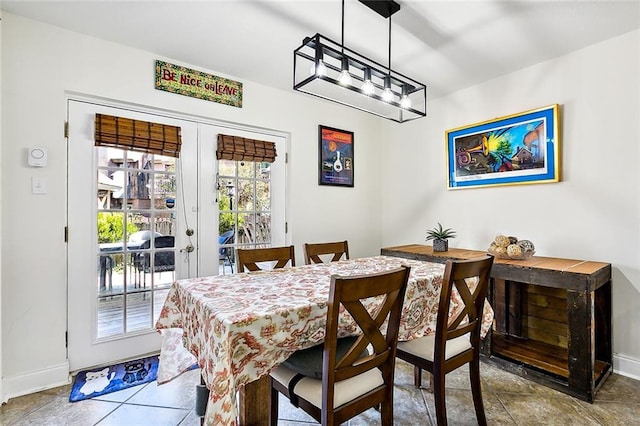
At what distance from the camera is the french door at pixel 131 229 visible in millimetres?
2340

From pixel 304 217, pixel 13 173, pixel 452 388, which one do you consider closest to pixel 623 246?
pixel 452 388

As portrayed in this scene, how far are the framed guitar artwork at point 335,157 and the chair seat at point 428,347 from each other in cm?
218

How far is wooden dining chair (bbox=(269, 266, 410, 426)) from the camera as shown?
1.17 metres

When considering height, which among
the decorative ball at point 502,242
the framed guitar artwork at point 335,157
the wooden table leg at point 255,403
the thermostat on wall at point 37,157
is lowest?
the wooden table leg at point 255,403

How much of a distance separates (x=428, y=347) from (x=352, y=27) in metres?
2.11

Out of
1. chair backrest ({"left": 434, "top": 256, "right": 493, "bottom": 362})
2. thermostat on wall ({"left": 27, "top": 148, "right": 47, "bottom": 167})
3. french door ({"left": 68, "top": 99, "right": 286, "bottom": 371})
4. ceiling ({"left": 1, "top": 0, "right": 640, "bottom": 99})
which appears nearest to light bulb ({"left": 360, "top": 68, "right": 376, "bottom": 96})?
ceiling ({"left": 1, "top": 0, "right": 640, "bottom": 99})

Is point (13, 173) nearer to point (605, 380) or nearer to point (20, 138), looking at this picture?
point (20, 138)

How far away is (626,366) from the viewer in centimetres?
233

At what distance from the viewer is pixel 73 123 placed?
7.60 feet

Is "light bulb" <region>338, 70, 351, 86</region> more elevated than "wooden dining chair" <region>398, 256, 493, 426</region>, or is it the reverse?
"light bulb" <region>338, 70, 351, 86</region>

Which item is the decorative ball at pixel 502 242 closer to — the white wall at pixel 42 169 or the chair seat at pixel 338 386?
the chair seat at pixel 338 386

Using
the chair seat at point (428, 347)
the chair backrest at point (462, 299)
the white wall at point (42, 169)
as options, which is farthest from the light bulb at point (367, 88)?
the white wall at point (42, 169)

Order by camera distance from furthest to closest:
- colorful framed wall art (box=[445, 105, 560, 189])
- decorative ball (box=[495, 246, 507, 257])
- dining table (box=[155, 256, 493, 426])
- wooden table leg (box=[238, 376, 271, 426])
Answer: colorful framed wall art (box=[445, 105, 560, 189]) → decorative ball (box=[495, 246, 507, 257]) → wooden table leg (box=[238, 376, 271, 426]) → dining table (box=[155, 256, 493, 426])

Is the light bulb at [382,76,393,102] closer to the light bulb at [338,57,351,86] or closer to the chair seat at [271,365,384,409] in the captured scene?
the light bulb at [338,57,351,86]
